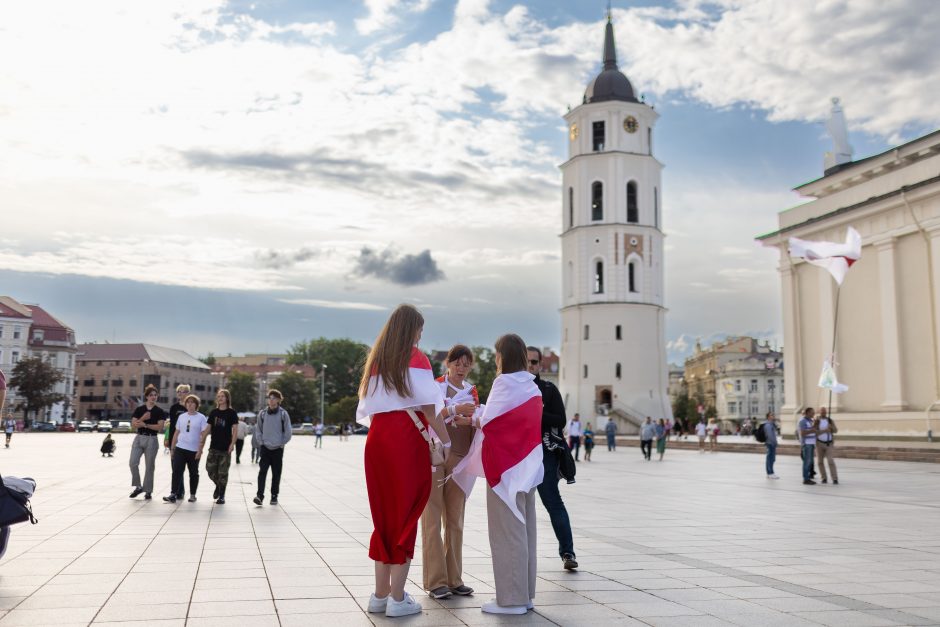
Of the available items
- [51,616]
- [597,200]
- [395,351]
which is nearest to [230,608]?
[51,616]

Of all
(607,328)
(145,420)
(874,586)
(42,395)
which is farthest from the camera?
(42,395)

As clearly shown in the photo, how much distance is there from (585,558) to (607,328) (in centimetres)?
5986

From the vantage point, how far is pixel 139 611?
5.66 meters

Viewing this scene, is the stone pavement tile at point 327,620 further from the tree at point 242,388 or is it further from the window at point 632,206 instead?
the tree at point 242,388

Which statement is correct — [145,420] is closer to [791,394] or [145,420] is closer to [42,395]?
[791,394]

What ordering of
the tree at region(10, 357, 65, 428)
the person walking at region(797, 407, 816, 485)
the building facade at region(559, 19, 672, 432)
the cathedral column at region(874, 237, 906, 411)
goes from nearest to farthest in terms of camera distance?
the person walking at region(797, 407, 816, 485) < the cathedral column at region(874, 237, 906, 411) < the building facade at region(559, 19, 672, 432) < the tree at region(10, 357, 65, 428)

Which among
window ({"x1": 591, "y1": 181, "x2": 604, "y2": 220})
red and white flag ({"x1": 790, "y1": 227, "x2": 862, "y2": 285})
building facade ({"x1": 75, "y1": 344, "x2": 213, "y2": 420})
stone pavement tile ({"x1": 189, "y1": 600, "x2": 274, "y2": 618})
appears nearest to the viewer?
stone pavement tile ({"x1": 189, "y1": 600, "x2": 274, "y2": 618})

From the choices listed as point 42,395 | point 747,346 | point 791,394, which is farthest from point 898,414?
point 747,346

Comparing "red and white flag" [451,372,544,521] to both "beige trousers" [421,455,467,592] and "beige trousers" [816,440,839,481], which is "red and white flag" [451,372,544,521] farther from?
"beige trousers" [816,440,839,481]

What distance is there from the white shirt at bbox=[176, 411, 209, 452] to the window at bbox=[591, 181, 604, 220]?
58568 millimetres

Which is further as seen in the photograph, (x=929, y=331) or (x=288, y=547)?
(x=929, y=331)

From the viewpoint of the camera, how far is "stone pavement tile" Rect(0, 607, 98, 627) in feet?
17.5

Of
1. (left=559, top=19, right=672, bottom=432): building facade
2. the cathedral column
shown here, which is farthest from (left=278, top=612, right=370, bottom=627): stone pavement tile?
(left=559, top=19, right=672, bottom=432): building facade

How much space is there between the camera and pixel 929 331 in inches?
1252
